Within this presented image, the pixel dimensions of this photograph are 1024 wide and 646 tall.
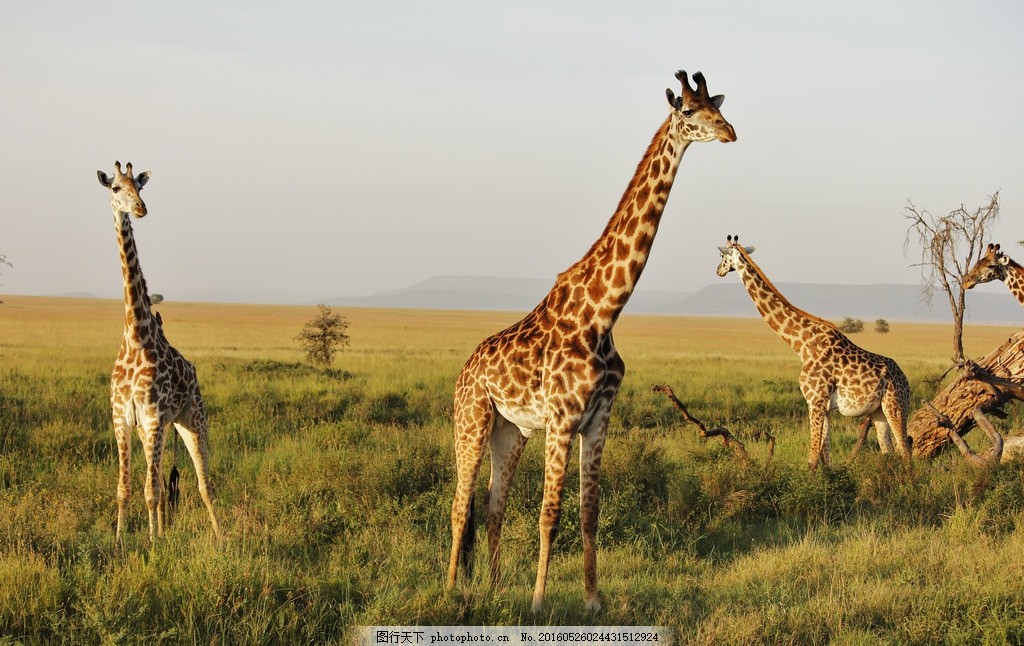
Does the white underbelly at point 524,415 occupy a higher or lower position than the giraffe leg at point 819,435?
higher

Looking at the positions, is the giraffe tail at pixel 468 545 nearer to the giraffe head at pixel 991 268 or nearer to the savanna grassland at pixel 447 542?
the savanna grassland at pixel 447 542

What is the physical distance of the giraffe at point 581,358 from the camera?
5387mm

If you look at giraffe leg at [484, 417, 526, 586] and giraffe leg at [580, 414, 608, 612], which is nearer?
giraffe leg at [580, 414, 608, 612]

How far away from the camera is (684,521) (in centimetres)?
808

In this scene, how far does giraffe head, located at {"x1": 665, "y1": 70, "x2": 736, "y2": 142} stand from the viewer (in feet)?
17.2

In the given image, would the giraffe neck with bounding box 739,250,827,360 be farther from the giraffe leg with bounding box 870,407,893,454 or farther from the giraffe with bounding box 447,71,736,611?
the giraffe with bounding box 447,71,736,611

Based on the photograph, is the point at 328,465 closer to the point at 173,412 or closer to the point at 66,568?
the point at 173,412

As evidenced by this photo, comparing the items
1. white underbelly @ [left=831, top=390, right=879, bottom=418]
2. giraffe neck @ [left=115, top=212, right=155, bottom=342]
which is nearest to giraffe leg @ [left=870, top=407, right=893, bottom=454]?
white underbelly @ [left=831, top=390, right=879, bottom=418]

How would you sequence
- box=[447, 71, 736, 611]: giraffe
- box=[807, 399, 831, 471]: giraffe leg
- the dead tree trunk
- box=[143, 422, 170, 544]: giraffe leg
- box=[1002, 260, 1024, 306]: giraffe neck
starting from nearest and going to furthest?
box=[447, 71, 736, 611]: giraffe → box=[143, 422, 170, 544]: giraffe leg → box=[807, 399, 831, 471]: giraffe leg → the dead tree trunk → box=[1002, 260, 1024, 306]: giraffe neck

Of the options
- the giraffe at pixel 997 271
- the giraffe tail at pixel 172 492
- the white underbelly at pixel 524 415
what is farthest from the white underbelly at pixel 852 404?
the giraffe tail at pixel 172 492

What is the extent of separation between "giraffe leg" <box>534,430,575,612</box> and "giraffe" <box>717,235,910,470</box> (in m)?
4.95

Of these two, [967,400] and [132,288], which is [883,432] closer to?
[967,400]

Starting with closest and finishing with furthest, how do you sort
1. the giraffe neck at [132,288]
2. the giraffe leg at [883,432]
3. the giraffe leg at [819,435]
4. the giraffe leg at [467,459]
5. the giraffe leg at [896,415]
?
the giraffe leg at [467,459] < the giraffe neck at [132,288] < the giraffe leg at [819,435] < the giraffe leg at [896,415] < the giraffe leg at [883,432]

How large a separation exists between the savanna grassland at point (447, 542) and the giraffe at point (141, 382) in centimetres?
46
